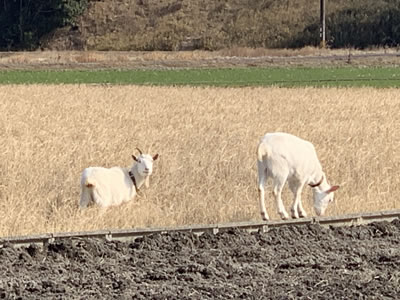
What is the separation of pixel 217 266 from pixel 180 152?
6934mm

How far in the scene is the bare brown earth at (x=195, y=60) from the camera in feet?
165

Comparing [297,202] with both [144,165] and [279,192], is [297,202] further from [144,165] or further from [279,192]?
[144,165]

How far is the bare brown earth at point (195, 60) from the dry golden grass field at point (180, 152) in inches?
933

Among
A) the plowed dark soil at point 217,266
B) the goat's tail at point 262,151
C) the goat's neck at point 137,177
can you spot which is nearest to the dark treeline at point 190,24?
the goat's neck at point 137,177

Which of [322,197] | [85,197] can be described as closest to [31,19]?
[85,197]

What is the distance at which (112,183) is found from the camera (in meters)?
10.8

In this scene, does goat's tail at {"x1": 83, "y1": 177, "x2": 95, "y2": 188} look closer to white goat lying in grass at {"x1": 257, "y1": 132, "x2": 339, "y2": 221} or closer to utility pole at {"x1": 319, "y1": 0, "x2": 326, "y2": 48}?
white goat lying in grass at {"x1": 257, "y1": 132, "x2": 339, "y2": 221}

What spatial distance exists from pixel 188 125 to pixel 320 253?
36.8 ft

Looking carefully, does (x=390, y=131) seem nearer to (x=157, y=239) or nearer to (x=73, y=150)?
(x=73, y=150)

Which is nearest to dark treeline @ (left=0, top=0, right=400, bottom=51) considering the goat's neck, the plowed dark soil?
the goat's neck

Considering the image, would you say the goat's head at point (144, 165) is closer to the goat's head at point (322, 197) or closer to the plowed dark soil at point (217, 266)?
the goat's head at point (322, 197)

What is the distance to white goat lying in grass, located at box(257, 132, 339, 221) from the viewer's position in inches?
381

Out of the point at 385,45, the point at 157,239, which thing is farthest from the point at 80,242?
the point at 385,45

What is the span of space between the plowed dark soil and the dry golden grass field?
1.36 metres
